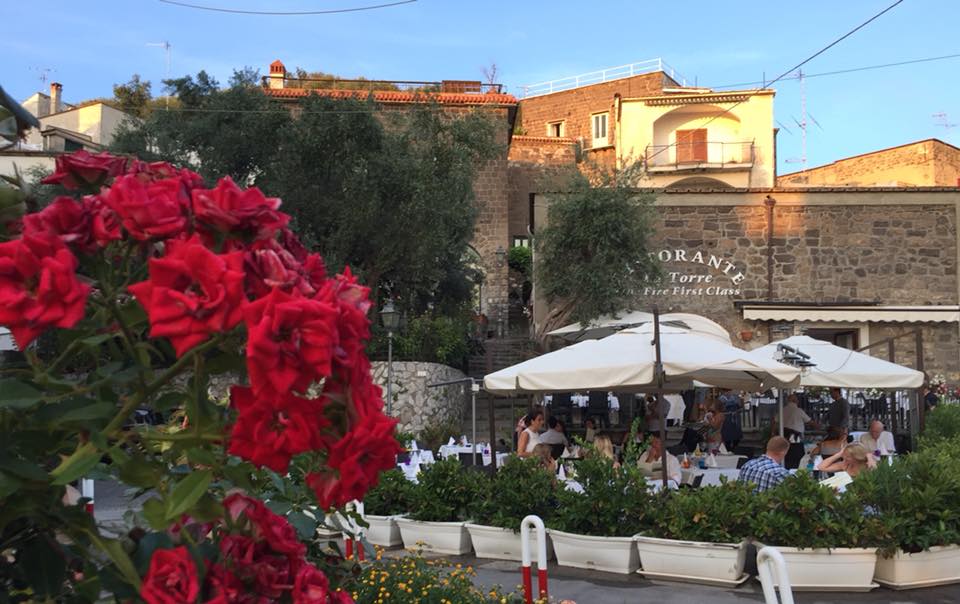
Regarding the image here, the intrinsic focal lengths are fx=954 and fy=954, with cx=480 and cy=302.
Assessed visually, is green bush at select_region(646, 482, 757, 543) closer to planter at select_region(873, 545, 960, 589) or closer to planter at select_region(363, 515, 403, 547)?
planter at select_region(873, 545, 960, 589)

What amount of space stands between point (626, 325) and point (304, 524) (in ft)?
62.2

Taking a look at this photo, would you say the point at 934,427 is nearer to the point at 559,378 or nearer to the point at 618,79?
the point at 559,378

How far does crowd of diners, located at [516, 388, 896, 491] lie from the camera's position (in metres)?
9.16

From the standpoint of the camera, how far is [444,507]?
9.85 metres

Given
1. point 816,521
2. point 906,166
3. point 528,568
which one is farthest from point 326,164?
point 906,166

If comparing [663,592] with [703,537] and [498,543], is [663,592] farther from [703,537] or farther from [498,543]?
[498,543]

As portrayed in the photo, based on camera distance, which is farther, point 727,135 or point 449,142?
point 727,135

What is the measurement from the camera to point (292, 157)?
20828mm

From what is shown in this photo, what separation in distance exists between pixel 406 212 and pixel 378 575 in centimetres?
1618

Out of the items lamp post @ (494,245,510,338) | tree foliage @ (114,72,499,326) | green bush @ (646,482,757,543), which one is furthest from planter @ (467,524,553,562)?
lamp post @ (494,245,510,338)

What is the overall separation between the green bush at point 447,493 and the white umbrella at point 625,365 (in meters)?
1.03

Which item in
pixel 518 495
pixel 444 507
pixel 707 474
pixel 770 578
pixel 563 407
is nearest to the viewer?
pixel 770 578

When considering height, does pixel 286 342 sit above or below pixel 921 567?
above

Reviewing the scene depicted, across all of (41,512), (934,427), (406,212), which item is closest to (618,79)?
(406,212)
